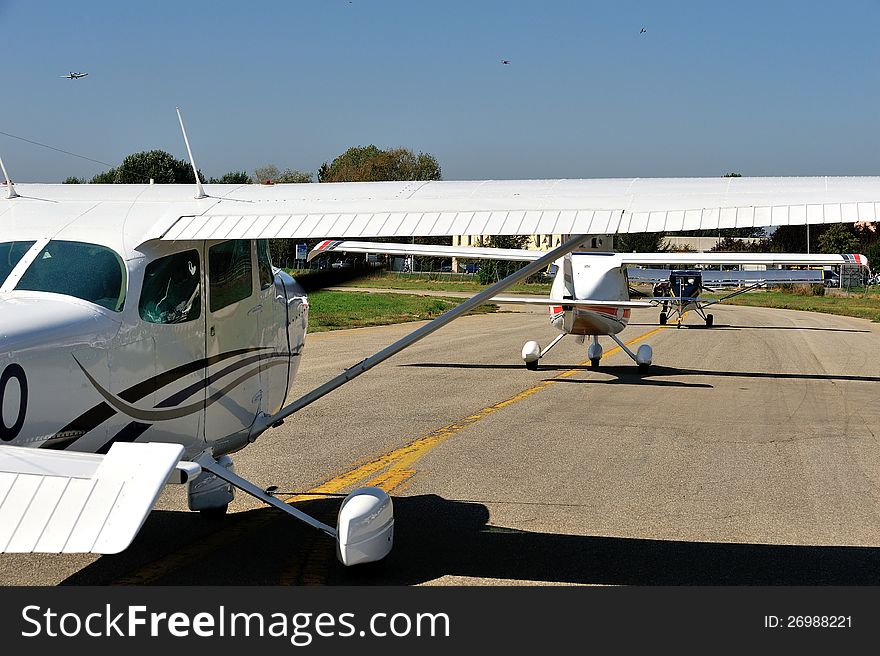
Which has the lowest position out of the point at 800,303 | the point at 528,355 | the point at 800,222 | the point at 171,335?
the point at 800,303

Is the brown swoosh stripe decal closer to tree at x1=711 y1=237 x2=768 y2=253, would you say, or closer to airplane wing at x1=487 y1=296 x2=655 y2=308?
airplane wing at x1=487 y1=296 x2=655 y2=308

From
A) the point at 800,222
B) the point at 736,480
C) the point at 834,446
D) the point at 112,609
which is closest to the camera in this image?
the point at 112,609

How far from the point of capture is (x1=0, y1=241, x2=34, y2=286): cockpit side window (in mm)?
4719

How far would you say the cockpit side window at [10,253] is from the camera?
15.5 ft

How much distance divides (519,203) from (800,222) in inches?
58.7

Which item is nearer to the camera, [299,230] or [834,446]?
[299,230]

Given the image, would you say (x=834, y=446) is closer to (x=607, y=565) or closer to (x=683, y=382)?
(x=607, y=565)

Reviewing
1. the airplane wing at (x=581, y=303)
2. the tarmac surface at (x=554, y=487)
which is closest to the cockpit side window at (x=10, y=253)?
the tarmac surface at (x=554, y=487)

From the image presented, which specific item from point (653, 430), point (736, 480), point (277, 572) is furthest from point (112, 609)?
point (653, 430)

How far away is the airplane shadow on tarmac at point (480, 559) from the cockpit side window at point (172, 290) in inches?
54.4

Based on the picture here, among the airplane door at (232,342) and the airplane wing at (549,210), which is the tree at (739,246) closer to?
the airplane wing at (549,210)

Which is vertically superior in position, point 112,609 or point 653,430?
point 112,609

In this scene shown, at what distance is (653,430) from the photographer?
34.5 feet

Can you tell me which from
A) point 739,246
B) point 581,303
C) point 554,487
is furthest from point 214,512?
point 739,246
